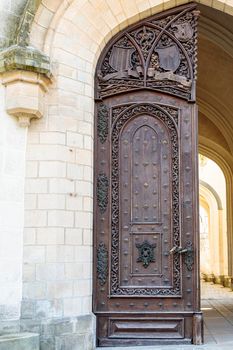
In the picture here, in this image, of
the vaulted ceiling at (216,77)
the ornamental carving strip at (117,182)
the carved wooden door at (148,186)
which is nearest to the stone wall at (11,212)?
the carved wooden door at (148,186)

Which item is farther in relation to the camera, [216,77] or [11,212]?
[216,77]

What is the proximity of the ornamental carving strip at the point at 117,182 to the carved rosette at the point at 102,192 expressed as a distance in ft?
0.28

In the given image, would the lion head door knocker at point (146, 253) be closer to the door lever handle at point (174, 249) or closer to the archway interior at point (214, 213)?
the door lever handle at point (174, 249)

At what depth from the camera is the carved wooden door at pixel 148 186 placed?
6387 mm

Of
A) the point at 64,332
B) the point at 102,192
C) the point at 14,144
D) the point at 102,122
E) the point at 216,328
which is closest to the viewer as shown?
the point at 64,332

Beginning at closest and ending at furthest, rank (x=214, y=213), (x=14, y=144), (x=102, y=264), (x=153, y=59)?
(x=14, y=144)
(x=102, y=264)
(x=153, y=59)
(x=214, y=213)

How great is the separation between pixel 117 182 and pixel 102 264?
0.99 metres

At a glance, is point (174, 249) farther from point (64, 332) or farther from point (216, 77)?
point (216, 77)

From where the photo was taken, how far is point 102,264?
642 centimetres

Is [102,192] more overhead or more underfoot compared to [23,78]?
more underfoot

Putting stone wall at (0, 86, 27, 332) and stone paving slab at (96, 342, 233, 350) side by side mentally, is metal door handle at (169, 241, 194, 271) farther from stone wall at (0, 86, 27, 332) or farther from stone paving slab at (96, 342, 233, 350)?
stone wall at (0, 86, 27, 332)

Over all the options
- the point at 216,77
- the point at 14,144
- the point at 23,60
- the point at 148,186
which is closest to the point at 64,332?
the point at 148,186

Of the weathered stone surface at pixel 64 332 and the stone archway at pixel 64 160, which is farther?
the stone archway at pixel 64 160

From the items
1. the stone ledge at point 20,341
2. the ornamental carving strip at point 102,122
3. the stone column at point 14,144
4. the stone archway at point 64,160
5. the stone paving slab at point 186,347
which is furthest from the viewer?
the ornamental carving strip at point 102,122
